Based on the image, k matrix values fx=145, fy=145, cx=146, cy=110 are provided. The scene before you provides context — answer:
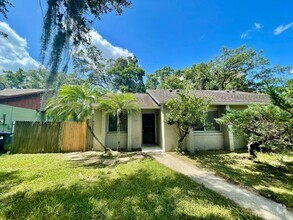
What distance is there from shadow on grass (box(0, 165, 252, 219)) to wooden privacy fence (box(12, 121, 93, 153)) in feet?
17.5

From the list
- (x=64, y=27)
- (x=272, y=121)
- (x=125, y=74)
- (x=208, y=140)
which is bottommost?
(x=208, y=140)

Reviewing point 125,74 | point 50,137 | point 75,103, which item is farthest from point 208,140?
point 125,74

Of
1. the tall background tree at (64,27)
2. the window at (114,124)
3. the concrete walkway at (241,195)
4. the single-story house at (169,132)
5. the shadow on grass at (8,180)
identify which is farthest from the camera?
the window at (114,124)

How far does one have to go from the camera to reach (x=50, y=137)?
8.76 meters

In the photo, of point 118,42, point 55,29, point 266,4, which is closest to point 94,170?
point 55,29

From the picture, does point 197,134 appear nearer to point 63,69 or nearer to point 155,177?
point 155,177

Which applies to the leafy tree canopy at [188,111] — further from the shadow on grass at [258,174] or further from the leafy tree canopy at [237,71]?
the leafy tree canopy at [237,71]

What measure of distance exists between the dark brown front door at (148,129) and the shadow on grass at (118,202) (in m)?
6.54

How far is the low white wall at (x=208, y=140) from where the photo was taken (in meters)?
9.16

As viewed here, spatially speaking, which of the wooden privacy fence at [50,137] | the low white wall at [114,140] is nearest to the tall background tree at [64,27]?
the wooden privacy fence at [50,137]

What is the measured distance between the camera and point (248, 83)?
22.5m

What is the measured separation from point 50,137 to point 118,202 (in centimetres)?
756

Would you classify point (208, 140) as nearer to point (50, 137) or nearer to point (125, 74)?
point (50, 137)

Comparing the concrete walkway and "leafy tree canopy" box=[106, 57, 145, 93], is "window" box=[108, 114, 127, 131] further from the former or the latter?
"leafy tree canopy" box=[106, 57, 145, 93]
